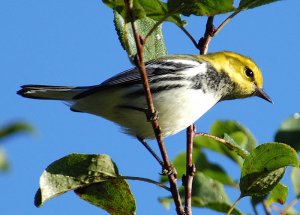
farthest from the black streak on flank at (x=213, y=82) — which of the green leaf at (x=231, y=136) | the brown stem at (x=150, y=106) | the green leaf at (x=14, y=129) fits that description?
the green leaf at (x=14, y=129)

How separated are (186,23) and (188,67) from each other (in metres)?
1.07

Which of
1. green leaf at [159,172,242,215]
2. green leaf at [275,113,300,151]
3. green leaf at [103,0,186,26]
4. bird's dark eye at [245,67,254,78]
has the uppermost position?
green leaf at [103,0,186,26]

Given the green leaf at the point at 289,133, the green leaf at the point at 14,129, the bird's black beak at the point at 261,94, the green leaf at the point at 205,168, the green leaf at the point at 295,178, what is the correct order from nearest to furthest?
the green leaf at the point at 14,129 → the green leaf at the point at 289,133 → the green leaf at the point at 295,178 → the green leaf at the point at 205,168 → the bird's black beak at the point at 261,94

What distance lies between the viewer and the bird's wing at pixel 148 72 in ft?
12.7

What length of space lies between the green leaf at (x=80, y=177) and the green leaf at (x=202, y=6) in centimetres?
81

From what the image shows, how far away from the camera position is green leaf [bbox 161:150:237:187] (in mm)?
3428

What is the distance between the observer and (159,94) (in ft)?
12.3

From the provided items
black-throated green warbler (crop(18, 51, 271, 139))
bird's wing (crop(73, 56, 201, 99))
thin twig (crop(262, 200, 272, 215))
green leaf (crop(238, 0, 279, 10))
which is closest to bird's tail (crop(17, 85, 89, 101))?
black-throated green warbler (crop(18, 51, 271, 139))

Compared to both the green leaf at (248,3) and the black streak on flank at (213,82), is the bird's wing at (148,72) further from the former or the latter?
the green leaf at (248,3)

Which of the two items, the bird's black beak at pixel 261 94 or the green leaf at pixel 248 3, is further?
the bird's black beak at pixel 261 94

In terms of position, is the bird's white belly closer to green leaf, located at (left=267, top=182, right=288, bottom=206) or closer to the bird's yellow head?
the bird's yellow head

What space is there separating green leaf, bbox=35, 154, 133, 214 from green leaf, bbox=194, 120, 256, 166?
814mm

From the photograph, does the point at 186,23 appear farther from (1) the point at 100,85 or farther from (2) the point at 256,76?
(2) the point at 256,76

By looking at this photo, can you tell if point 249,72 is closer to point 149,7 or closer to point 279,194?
point 279,194
